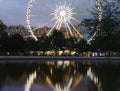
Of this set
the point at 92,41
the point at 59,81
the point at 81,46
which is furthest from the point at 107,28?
the point at 59,81

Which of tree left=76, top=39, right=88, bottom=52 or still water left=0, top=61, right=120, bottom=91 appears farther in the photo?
tree left=76, top=39, right=88, bottom=52

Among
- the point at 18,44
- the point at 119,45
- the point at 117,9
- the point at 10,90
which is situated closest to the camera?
the point at 10,90

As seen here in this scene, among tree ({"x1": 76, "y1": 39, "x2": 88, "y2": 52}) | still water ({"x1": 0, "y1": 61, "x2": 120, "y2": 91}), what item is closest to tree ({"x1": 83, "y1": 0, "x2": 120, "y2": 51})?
tree ({"x1": 76, "y1": 39, "x2": 88, "y2": 52})

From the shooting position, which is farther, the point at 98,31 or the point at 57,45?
the point at 57,45

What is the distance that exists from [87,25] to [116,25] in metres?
5.09

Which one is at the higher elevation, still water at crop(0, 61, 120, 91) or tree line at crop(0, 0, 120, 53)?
tree line at crop(0, 0, 120, 53)

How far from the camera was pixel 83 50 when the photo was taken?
278 ft

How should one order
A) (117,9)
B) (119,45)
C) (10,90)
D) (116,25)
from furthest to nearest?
(119,45)
(116,25)
(117,9)
(10,90)

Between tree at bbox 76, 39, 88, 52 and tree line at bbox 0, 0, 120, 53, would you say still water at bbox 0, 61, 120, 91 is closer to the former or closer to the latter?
tree line at bbox 0, 0, 120, 53

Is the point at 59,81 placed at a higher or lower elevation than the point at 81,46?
lower

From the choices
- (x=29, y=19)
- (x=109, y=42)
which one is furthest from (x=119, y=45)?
(x=29, y=19)

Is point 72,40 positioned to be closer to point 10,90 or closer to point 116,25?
point 116,25

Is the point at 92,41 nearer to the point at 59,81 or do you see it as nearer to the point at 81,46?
the point at 81,46

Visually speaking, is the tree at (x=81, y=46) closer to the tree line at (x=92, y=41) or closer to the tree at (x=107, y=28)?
the tree line at (x=92, y=41)
